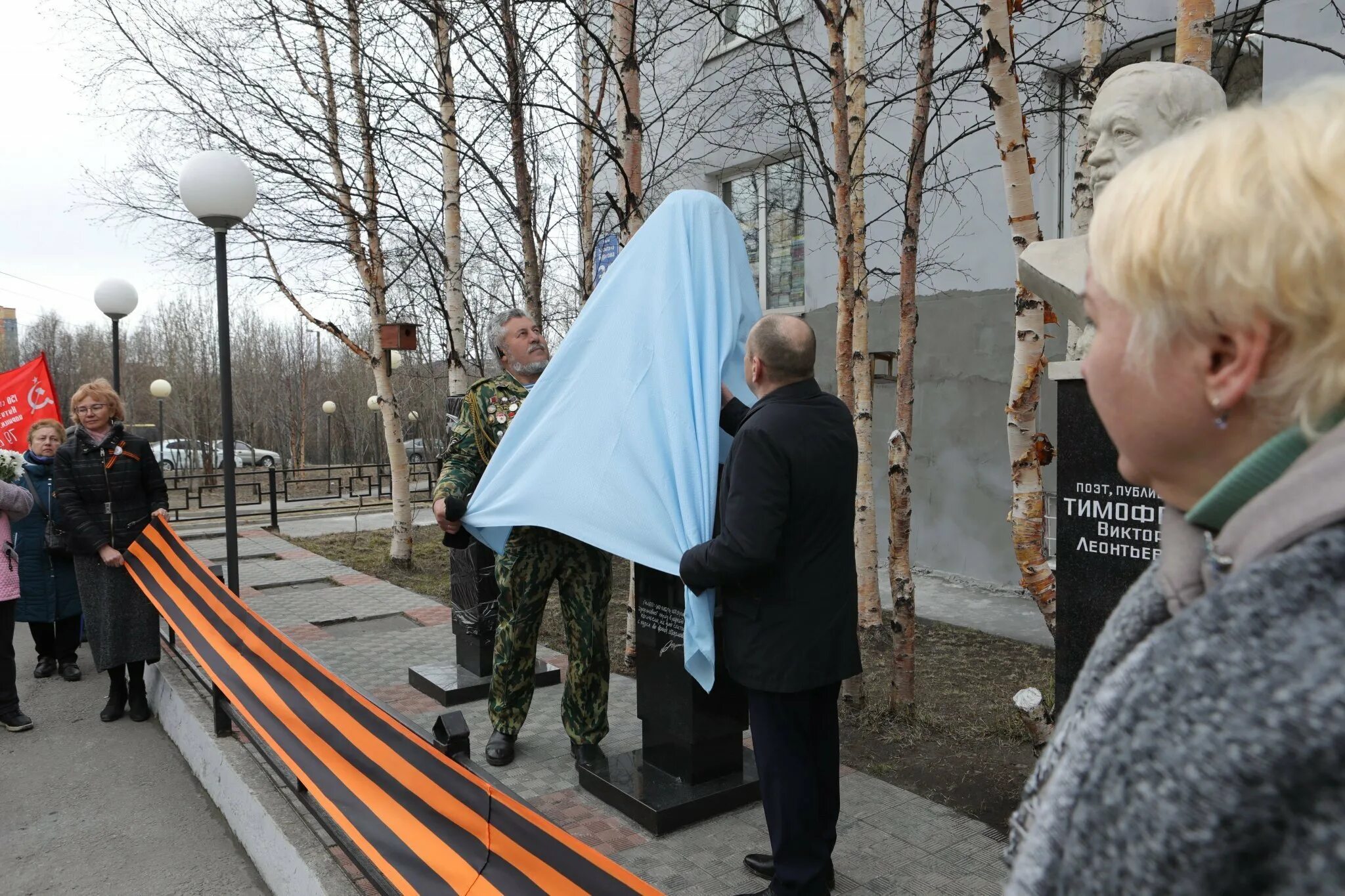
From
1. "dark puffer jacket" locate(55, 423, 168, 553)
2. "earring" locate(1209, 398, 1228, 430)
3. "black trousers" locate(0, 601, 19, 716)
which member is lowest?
"black trousers" locate(0, 601, 19, 716)

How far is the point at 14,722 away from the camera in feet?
18.2

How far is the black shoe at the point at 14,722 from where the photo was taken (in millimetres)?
5555

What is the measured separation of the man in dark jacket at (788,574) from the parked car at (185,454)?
36.5m

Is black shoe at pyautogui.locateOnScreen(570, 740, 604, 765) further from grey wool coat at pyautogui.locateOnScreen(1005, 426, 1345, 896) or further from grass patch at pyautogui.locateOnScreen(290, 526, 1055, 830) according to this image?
grey wool coat at pyautogui.locateOnScreen(1005, 426, 1345, 896)

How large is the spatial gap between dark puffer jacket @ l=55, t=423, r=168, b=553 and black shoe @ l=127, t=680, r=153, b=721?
3.25ft

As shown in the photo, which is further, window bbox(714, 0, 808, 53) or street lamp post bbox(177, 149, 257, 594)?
window bbox(714, 0, 808, 53)

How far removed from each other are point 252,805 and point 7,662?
8.96 feet

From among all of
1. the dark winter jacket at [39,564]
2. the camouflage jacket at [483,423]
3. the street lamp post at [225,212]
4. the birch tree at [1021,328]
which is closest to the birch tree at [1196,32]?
the birch tree at [1021,328]

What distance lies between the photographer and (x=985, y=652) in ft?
21.8

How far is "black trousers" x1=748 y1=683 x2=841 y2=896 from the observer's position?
2844mm

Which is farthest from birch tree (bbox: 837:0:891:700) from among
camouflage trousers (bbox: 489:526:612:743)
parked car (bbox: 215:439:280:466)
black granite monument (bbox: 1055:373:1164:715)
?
parked car (bbox: 215:439:280:466)

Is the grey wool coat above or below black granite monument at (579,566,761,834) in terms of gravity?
above

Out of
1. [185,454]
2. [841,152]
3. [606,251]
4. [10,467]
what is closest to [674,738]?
[606,251]

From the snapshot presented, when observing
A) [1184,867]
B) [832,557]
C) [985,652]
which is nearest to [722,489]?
[832,557]
